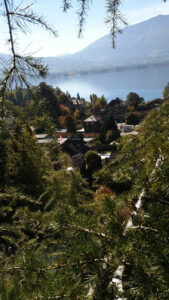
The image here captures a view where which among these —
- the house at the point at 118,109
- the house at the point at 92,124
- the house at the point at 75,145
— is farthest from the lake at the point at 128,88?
the house at the point at 75,145

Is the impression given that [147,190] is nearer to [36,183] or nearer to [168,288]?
[168,288]

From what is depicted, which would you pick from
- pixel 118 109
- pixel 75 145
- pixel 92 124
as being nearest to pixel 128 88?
pixel 118 109

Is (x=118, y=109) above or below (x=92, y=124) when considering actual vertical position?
above

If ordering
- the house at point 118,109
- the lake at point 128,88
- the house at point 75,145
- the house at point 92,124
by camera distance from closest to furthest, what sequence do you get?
the house at point 75,145 < the house at point 92,124 < the house at point 118,109 < the lake at point 128,88

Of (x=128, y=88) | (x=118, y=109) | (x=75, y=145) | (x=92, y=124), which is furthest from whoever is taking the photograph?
(x=128, y=88)

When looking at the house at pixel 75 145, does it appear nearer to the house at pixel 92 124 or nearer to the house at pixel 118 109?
the house at pixel 92 124

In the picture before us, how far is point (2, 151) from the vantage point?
404 inches

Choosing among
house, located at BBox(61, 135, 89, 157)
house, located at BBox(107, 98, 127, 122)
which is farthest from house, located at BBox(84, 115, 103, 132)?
house, located at BBox(61, 135, 89, 157)

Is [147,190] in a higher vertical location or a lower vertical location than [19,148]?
higher

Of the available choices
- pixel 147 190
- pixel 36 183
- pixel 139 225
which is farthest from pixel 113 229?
pixel 36 183

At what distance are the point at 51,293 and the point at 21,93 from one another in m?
0.90

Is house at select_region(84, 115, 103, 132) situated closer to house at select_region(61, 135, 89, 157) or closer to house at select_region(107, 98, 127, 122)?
house at select_region(107, 98, 127, 122)

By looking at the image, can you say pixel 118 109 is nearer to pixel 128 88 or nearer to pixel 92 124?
pixel 92 124

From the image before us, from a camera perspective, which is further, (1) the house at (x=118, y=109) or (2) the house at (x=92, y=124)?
(1) the house at (x=118, y=109)
